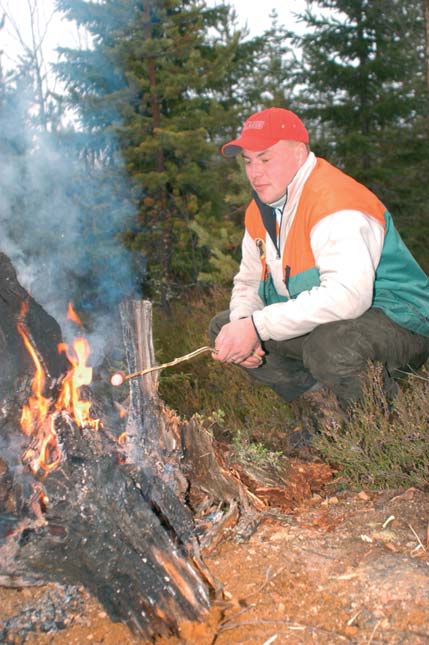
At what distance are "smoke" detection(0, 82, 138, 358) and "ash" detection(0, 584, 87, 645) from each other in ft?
11.2

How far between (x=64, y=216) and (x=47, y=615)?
5972 mm

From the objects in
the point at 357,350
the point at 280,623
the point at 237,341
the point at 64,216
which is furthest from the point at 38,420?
the point at 64,216

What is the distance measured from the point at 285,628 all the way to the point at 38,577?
1.04m

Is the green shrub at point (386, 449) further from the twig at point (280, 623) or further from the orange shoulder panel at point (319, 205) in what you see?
the twig at point (280, 623)

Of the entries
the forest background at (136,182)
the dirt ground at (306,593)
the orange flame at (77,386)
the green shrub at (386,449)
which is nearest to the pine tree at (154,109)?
the forest background at (136,182)

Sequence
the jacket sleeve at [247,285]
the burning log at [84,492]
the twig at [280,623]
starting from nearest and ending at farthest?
the twig at [280,623] → the burning log at [84,492] → the jacket sleeve at [247,285]

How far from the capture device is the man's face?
3.56 meters

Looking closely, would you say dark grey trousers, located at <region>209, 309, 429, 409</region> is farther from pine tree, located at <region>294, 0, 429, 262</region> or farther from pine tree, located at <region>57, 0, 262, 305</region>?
pine tree, located at <region>294, 0, 429, 262</region>

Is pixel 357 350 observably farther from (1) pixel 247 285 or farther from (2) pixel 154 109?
(2) pixel 154 109

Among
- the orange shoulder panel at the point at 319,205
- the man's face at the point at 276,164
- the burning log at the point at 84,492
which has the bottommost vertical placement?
the burning log at the point at 84,492

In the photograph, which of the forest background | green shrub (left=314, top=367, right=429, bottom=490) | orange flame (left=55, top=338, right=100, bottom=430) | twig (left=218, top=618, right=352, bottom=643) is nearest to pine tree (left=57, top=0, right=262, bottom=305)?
the forest background

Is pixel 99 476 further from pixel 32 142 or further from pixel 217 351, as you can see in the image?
pixel 32 142

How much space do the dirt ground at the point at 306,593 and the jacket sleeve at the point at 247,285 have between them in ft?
5.60

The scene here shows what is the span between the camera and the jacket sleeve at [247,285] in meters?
4.14
